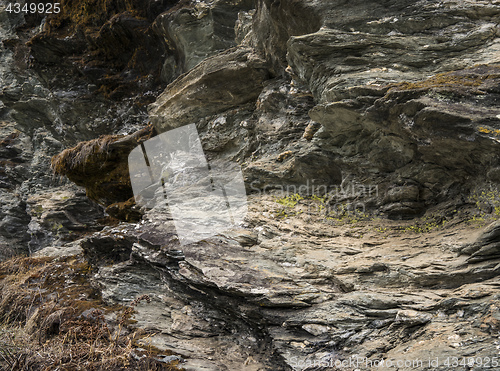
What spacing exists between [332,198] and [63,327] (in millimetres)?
5476

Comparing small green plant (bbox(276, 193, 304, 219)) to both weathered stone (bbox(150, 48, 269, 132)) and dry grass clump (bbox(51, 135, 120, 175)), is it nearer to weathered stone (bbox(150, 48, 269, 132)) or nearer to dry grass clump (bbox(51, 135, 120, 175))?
weathered stone (bbox(150, 48, 269, 132))

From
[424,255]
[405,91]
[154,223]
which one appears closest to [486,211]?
[424,255]

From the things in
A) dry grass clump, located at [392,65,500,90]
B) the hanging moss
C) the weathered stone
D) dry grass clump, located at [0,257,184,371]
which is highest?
the weathered stone

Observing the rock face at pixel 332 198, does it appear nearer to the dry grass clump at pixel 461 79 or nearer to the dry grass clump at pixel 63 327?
the dry grass clump at pixel 461 79

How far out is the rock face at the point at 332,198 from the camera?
4270 millimetres

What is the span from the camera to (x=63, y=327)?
219 inches

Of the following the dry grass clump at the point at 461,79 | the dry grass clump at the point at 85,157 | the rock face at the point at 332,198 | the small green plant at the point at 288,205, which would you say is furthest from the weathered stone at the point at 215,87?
the dry grass clump at the point at 461,79

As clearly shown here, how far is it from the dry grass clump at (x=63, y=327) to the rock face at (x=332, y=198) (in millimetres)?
417

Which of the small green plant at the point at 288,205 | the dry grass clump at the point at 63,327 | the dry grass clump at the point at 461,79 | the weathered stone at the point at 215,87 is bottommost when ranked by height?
the dry grass clump at the point at 63,327

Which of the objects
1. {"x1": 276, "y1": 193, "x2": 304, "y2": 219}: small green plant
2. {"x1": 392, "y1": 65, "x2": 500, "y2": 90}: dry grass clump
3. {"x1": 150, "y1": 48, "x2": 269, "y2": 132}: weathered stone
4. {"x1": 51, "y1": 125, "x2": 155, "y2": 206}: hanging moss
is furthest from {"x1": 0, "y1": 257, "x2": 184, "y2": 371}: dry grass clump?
{"x1": 392, "y1": 65, "x2": 500, "y2": 90}: dry grass clump

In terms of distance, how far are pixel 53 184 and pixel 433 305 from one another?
15.1 meters

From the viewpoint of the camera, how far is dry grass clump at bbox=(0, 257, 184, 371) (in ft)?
15.4

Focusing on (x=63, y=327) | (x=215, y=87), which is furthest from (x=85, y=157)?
(x=63, y=327)

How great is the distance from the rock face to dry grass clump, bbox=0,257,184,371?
0.42 meters
